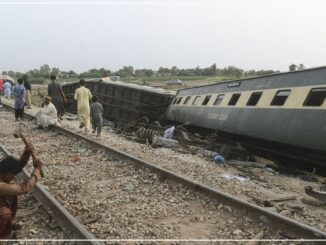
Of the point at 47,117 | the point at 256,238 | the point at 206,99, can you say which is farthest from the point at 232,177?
the point at 47,117

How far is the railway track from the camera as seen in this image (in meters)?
5.73

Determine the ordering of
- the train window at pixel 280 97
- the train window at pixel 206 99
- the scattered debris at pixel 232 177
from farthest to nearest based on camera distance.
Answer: the train window at pixel 206 99 < the train window at pixel 280 97 < the scattered debris at pixel 232 177

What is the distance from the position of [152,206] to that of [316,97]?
568 cm

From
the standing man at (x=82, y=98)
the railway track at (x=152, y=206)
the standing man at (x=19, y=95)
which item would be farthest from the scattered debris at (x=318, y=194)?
the standing man at (x=19, y=95)

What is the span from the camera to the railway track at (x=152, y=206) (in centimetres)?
573

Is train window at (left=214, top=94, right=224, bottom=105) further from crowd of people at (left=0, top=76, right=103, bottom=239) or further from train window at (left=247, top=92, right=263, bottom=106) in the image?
crowd of people at (left=0, top=76, right=103, bottom=239)

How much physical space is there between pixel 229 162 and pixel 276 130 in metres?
1.66

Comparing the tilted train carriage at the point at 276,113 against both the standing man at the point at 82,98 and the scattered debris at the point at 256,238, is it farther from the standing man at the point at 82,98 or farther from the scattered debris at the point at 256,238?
the scattered debris at the point at 256,238

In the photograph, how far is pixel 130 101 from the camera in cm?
2277

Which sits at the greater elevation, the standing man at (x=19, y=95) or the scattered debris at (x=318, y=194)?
the scattered debris at (x=318, y=194)

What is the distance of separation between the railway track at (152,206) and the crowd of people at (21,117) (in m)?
1.13

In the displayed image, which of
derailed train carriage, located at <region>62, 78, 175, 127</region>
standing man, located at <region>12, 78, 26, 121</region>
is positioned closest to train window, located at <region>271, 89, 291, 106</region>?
derailed train carriage, located at <region>62, 78, 175, 127</region>

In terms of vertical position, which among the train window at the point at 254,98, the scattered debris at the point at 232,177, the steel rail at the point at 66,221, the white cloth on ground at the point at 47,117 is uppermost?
the train window at the point at 254,98

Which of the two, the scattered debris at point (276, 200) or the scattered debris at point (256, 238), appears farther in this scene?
the scattered debris at point (276, 200)
